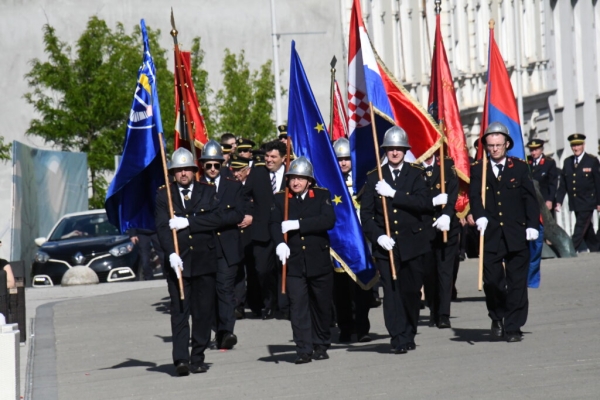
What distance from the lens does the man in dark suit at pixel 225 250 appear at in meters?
14.3

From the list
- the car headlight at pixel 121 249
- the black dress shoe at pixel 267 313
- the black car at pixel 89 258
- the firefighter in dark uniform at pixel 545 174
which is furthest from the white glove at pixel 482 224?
the firefighter in dark uniform at pixel 545 174

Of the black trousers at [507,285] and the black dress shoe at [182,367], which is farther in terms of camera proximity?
the black trousers at [507,285]

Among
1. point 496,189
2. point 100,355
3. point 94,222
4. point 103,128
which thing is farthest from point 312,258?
point 103,128

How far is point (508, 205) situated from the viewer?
44.8ft

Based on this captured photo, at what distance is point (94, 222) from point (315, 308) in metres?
13.9

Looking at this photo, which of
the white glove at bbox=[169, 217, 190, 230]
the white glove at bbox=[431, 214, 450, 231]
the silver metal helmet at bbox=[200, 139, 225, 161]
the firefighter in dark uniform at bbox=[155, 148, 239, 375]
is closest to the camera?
the white glove at bbox=[169, 217, 190, 230]

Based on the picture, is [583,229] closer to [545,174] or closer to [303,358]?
[545,174]

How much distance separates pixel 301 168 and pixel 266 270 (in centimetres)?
398

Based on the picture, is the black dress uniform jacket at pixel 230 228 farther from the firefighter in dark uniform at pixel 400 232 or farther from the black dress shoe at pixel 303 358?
the black dress shoe at pixel 303 358

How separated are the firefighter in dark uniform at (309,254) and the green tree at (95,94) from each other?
22.3 m

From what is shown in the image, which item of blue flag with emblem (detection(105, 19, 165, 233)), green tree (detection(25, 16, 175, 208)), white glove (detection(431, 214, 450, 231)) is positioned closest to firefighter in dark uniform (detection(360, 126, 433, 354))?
white glove (detection(431, 214, 450, 231))

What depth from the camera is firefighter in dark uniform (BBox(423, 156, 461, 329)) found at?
15.2 m

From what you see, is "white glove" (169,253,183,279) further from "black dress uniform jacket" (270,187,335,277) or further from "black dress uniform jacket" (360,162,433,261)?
"black dress uniform jacket" (360,162,433,261)

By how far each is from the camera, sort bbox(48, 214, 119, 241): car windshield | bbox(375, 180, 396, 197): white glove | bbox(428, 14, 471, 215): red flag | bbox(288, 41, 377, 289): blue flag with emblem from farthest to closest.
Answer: bbox(48, 214, 119, 241): car windshield, bbox(428, 14, 471, 215): red flag, bbox(288, 41, 377, 289): blue flag with emblem, bbox(375, 180, 396, 197): white glove
